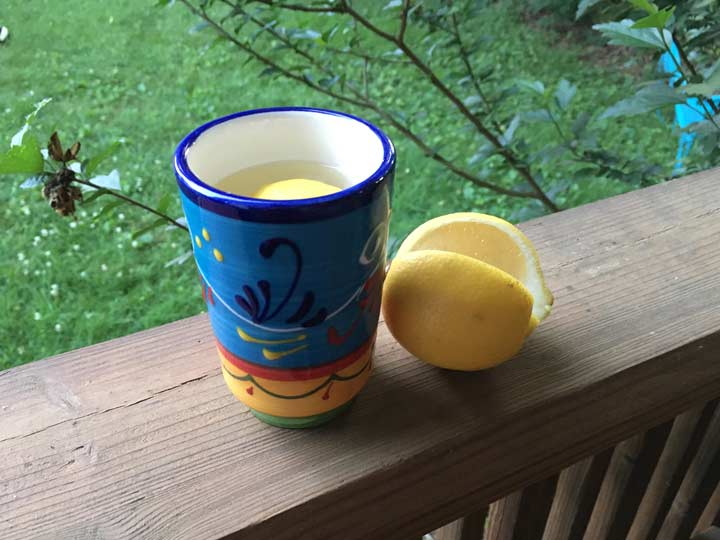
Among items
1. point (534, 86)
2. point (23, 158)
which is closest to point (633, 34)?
point (534, 86)

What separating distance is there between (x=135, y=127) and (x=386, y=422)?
1.64m

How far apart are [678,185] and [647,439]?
0.91 ft

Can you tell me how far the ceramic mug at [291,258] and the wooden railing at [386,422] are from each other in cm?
4

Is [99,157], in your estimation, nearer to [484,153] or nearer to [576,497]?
[576,497]

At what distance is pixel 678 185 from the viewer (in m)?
0.72

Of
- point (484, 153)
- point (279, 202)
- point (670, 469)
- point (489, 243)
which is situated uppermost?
point (279, 202)

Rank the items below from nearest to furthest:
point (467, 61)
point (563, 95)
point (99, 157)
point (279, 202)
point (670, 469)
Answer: point (279, 202) < point (99, 157) < point (670, 469) < point (563, 95) < point (467, 61)

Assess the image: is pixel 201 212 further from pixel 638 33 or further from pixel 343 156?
pixel 638 33

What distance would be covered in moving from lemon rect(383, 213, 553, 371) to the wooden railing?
0.04m

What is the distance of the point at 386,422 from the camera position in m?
0.48

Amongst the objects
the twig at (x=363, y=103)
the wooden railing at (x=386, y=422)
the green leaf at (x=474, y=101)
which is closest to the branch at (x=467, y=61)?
A: the green leaf at (x=474, y=101)

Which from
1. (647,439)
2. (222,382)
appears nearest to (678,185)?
(647,439)

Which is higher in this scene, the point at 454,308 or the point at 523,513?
the point at 454,308

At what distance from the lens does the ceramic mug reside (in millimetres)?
360
